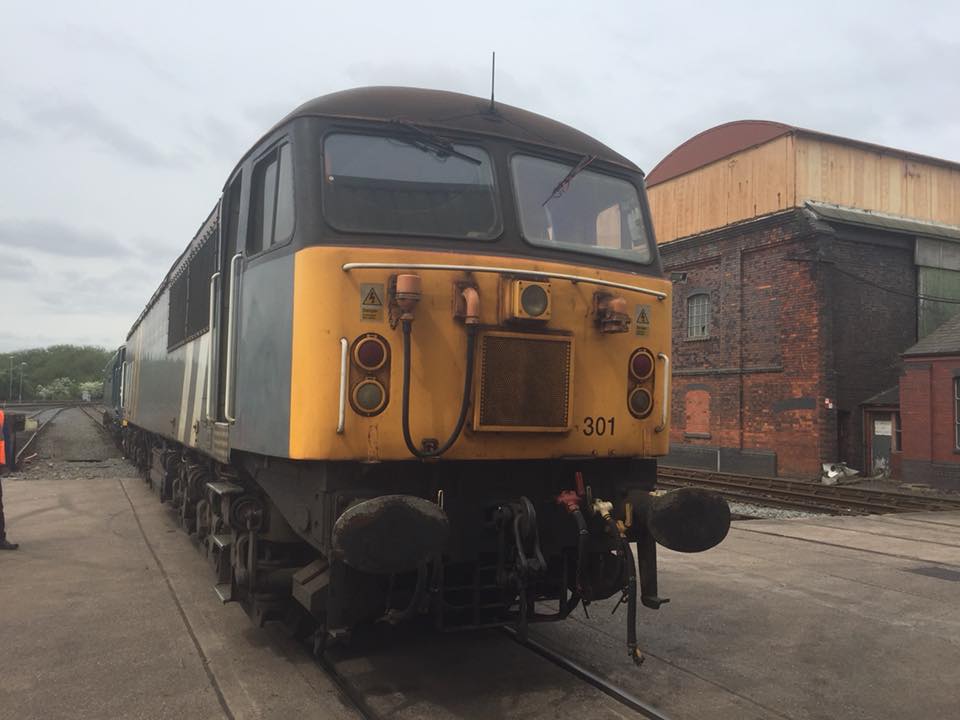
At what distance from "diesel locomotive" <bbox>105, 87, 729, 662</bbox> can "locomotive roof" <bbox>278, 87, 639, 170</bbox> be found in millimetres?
16

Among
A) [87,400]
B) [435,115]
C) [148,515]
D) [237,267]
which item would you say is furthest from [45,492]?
[87,400]

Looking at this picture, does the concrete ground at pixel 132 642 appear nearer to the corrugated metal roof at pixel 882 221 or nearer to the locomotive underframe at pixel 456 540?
the locomotive underframe at pixel 456 540

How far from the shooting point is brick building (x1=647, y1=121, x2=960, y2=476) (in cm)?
1888

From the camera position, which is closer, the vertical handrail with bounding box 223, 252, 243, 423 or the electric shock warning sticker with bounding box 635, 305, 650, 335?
the electric shock warning sticker with bounding box 635, 305, 650, 335

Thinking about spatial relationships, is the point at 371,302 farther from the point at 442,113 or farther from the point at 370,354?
the point at 442,113

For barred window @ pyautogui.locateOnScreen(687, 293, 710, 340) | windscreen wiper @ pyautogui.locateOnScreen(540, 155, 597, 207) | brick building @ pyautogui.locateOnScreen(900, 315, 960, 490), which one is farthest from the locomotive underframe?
barred window @ pyautogui.locateOnScreen(687, 293, 710, 340)

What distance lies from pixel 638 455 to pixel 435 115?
7.47 ft

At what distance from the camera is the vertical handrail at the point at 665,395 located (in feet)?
15.1

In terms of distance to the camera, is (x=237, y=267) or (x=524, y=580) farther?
(x=237, y=267)

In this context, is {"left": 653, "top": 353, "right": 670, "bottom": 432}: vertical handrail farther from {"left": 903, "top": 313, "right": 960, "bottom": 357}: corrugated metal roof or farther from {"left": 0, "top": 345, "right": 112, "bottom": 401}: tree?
{"left": 0, "top": 345, "right": 112, "bottom": 401}: tree

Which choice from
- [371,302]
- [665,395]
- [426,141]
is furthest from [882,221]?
[371,302]

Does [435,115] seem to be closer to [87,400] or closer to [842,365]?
[842,365]

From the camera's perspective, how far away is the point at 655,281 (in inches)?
187

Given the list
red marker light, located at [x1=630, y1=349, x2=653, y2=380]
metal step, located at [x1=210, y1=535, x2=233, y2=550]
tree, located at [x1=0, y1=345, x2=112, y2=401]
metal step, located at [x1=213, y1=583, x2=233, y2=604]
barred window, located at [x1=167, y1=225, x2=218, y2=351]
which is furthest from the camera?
tree, located at [x1=0, y1=345, x2=112, y2=401]
